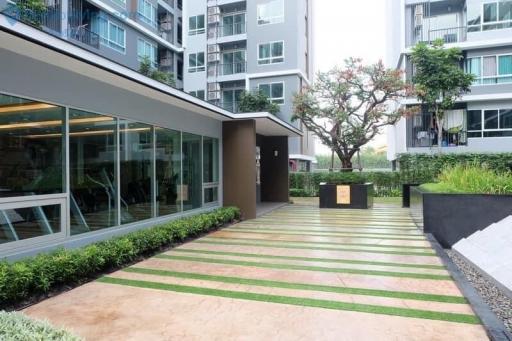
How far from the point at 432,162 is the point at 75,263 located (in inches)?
622

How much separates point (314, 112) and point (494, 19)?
38.9 feet

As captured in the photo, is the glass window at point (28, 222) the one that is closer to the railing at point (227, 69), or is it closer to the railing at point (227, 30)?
the railing at point (227, 69)

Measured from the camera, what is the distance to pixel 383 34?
103 ft

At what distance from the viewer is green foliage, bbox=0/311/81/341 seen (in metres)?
2.16

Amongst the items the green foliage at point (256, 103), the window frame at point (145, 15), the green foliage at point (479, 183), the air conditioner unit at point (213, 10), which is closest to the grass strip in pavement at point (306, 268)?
the green foliage at point (479, 183)

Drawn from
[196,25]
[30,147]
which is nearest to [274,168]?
[30,147]

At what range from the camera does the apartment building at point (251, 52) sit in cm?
2528

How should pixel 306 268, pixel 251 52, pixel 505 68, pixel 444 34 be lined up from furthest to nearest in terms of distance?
pixel 251 52 → pixel 444 34 → pixel 505 68 → pixel 306 268

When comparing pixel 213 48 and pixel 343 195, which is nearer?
pixel 343 195

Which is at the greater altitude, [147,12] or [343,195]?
[147,12]

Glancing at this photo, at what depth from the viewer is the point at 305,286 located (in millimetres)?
4863

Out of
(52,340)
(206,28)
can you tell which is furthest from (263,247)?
(206,28)

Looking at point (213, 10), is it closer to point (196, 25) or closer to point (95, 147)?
point (196, 25)

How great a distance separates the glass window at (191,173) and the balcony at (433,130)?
A: 13775mm
